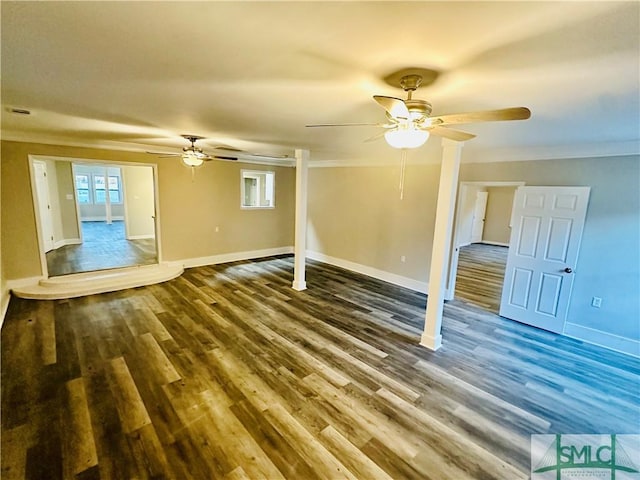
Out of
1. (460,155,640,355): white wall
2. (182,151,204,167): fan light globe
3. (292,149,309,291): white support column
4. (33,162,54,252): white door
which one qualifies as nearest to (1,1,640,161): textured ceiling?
(460,155,640,355): white wall

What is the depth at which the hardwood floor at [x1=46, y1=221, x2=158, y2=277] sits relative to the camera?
579 centimetres

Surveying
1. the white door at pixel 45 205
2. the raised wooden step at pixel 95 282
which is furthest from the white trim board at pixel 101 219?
the raised wooden step at pixel 95 282

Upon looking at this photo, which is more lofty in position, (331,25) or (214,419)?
(331,25)

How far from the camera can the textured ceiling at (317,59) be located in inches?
47.8

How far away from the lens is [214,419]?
2371 millimetres

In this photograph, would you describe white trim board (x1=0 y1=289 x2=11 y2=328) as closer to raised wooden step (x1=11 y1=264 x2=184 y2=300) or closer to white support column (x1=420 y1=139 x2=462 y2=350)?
raised wooden step (x1=11 y1=264 x2=184 y2=300)

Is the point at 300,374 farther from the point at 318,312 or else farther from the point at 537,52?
the point at 537,52

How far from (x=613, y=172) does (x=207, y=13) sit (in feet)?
15.9

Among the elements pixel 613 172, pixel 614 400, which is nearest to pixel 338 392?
pixel 614 400

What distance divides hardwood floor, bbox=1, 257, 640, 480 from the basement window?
13.3 ft

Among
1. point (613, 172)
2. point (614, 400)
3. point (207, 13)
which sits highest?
point (207, 13)

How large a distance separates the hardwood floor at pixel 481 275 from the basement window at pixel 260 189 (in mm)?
5116

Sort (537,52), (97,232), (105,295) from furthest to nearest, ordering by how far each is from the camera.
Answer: (97,232) < (105,295) < (537,52)

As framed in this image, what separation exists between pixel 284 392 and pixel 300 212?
3250mm
